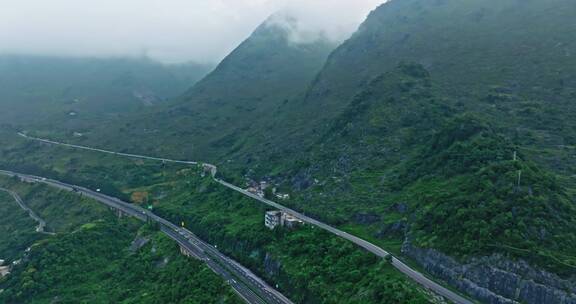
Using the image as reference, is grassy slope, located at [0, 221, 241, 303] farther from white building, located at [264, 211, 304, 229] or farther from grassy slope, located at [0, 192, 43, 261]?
grassy slope, located at [0, 192, 43, 261]

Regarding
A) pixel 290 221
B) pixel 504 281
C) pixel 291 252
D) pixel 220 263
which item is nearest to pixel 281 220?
pixel 290 221

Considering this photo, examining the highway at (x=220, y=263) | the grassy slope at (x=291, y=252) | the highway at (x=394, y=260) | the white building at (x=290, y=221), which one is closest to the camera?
the highway at (x=394, y=260)

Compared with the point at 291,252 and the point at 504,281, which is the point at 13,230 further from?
the point at 504,281

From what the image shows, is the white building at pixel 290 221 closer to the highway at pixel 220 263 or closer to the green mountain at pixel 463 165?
the green mountain at pixel 463 165

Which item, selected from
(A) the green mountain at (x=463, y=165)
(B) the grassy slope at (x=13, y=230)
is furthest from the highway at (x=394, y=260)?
(B) the grassy slope at (x=13, y=230)

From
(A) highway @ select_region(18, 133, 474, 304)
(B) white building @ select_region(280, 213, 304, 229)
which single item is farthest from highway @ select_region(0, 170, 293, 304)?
(A) highway @ select_region(18, 133, 474, 304)
